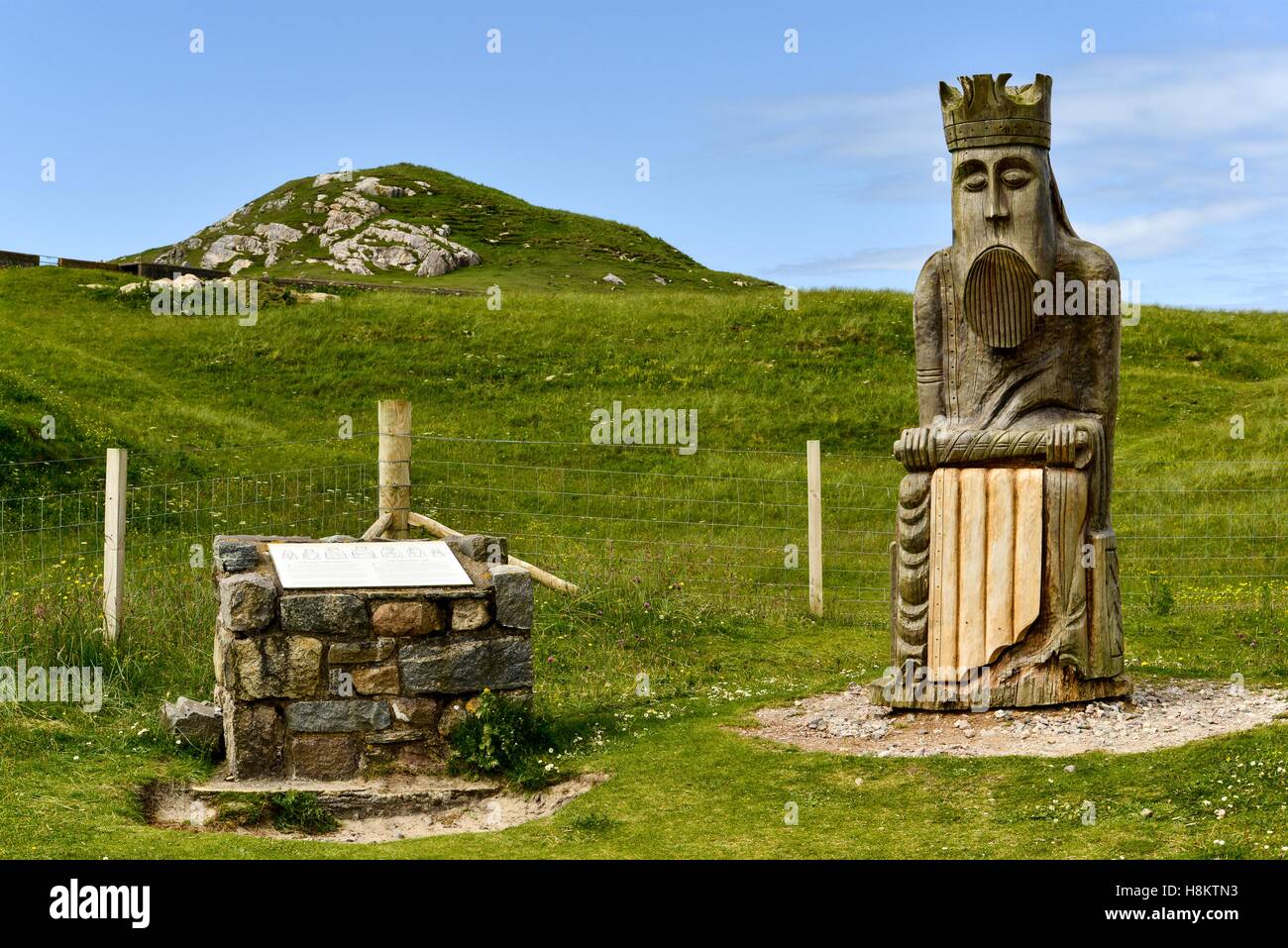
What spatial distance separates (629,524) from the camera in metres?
19.5

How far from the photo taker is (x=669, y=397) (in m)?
26.1

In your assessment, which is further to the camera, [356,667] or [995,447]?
[995,447]

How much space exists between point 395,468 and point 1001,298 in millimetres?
5865

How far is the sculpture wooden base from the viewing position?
9469 mm

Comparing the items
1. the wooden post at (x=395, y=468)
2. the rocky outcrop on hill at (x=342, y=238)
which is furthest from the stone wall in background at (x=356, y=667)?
the rocky outcrop on hill at (x=342, y=238)

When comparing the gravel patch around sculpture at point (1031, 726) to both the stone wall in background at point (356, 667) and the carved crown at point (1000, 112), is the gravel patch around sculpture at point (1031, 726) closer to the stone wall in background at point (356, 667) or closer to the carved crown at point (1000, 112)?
the stone wall in background at point (356, 667)

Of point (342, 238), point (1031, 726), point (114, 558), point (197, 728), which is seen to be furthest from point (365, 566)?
point (342, 238)

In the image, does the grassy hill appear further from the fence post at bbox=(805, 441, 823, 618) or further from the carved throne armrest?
the carved throne armrest

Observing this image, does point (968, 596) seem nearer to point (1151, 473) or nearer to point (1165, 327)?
point (1151, 473)

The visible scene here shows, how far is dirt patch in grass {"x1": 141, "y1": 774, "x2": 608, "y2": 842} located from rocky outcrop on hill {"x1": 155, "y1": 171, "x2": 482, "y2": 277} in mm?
49488

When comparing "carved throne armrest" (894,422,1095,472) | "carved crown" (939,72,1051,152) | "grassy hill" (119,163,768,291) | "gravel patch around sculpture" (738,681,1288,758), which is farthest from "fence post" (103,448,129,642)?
"grassy hill" (119,163,768,291)

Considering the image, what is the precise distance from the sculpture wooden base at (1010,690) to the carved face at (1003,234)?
2301mm

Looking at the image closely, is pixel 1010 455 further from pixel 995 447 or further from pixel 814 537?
pixel 814 537

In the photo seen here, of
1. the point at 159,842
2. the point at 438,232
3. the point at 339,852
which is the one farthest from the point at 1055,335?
the point at 438,232
